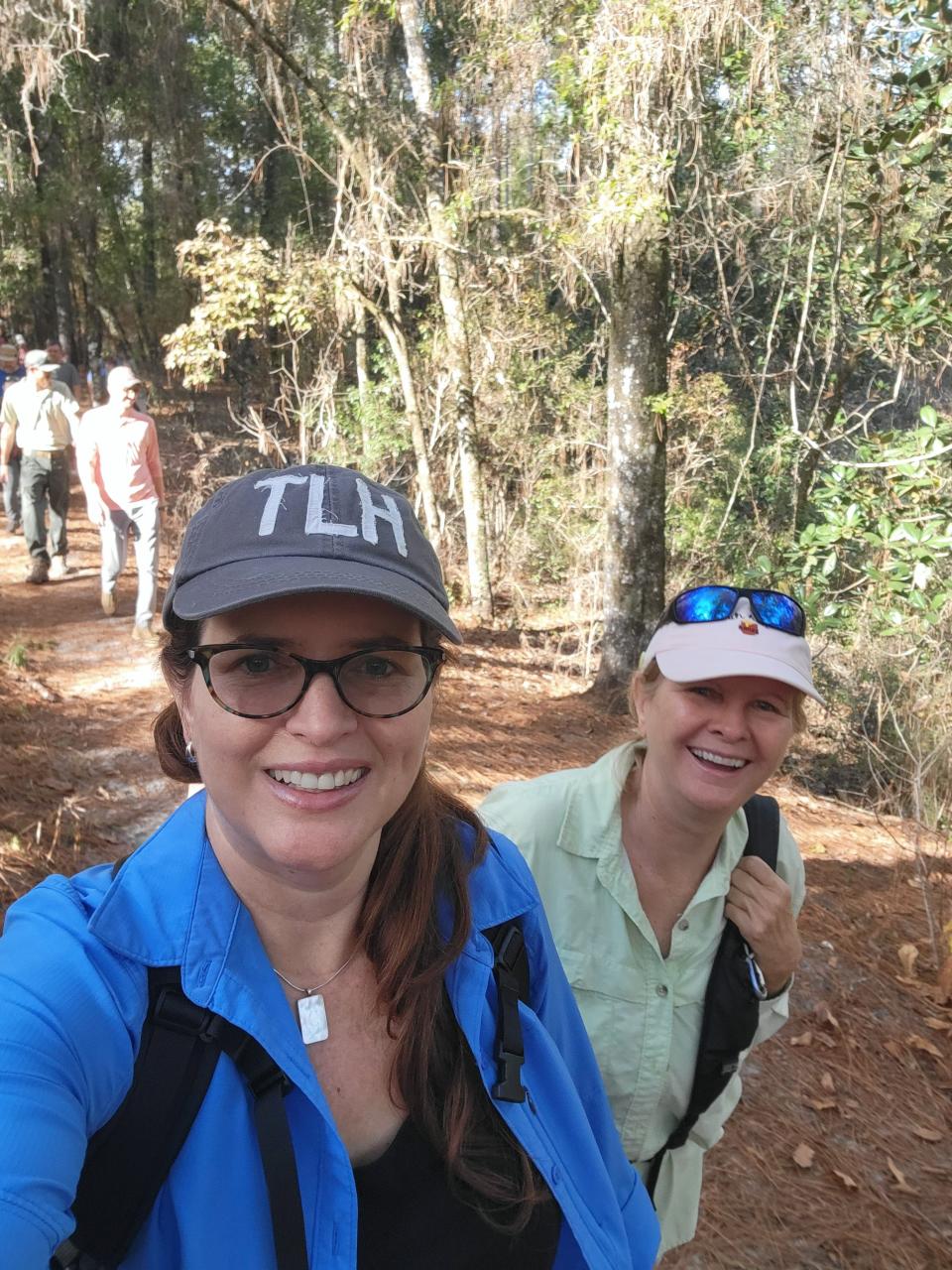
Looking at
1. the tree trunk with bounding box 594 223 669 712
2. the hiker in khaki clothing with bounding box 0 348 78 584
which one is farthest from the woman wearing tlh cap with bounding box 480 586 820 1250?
the hiker in khaki clothing with bounding box 0 348 78 584

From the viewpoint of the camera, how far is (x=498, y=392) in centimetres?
1152

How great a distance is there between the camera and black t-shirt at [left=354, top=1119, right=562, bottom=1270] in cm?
133

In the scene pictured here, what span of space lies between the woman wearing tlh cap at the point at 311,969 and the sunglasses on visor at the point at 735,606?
0.76 metres

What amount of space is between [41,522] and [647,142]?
6638 mm

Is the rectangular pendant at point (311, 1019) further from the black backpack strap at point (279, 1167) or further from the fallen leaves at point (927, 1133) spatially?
the fallen leaves at point (927, 1133)

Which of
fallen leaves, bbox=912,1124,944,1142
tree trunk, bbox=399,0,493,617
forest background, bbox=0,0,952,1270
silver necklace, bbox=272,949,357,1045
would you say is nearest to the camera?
silver necklace, bbox=272,949,357,1045

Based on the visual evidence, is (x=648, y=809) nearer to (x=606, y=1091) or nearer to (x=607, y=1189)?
(x=606, y=1091)

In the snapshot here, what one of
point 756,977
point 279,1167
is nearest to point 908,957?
point 756,977

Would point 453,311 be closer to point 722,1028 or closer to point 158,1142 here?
point 722,1028

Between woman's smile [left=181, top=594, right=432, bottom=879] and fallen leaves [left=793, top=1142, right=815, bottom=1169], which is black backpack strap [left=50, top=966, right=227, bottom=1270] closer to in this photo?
woman's smile [left=181, top=594, right=432, bottom=879]

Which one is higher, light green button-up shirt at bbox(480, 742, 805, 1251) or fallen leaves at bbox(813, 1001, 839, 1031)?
light green button-up shirt at bbox(480, 742, 805, 1251)

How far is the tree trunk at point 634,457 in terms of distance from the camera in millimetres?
7242

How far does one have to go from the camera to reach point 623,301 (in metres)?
7.30

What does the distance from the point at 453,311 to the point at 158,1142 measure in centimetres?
1022
